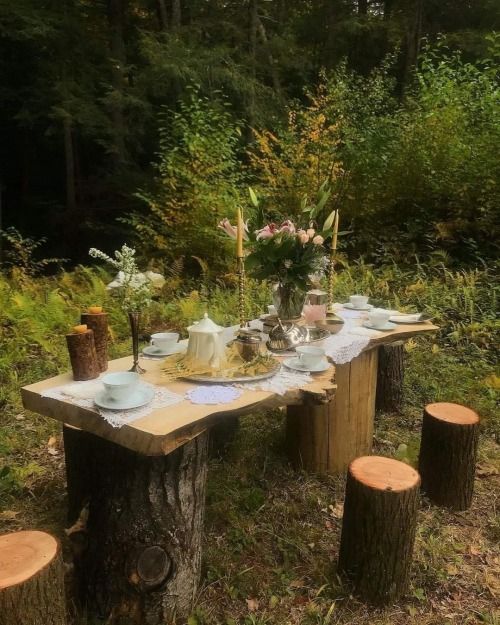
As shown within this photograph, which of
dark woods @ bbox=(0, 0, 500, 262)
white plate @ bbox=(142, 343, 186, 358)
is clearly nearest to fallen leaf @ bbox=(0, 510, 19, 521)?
white plate @ bbox=(142, 343, 186, 358)

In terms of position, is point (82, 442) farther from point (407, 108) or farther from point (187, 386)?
point (407, 108)

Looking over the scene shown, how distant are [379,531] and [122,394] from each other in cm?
121

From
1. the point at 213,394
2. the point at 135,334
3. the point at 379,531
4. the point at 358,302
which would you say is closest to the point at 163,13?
the point at 358,302

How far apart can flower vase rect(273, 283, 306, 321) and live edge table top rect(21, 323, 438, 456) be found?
51cm

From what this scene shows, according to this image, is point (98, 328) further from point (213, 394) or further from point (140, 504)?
point (140, 504)

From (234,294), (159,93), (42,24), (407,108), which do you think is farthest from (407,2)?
(234,294)

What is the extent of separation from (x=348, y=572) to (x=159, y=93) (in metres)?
8.26

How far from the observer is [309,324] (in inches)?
117

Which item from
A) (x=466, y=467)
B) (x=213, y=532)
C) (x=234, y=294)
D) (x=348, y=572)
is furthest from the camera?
(x=234, y=294)

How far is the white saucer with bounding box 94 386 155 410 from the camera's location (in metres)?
1.78

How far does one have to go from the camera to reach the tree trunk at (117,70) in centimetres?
893

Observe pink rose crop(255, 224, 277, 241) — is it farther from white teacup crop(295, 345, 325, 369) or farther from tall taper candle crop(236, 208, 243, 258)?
white teacup crop(295, 345, 325, 369)

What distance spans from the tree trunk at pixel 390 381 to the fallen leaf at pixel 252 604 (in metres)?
2.08

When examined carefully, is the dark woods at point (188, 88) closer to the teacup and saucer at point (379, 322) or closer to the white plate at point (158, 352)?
the teacup and saucer at point (379, 322)
